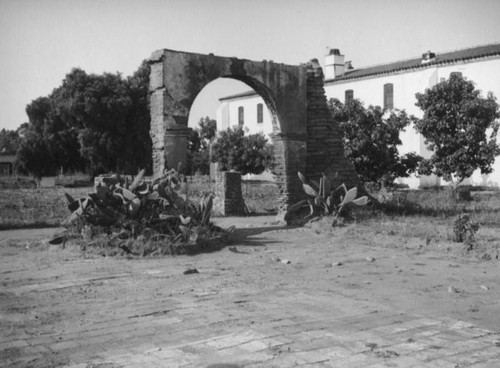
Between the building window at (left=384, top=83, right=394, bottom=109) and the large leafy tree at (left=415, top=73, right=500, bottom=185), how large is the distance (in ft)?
46.9

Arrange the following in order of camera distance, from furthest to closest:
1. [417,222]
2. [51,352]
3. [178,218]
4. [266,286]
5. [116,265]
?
[417,222]
[178,218]
[116,265]
[266,286]
[51,352]

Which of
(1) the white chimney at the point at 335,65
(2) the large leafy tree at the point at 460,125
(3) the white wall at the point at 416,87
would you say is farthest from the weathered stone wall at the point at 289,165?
(1) the white chimney at the point at 335,65

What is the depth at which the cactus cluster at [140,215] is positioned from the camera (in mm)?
9344

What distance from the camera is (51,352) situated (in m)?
4.12

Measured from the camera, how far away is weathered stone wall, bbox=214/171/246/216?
55.2 ft

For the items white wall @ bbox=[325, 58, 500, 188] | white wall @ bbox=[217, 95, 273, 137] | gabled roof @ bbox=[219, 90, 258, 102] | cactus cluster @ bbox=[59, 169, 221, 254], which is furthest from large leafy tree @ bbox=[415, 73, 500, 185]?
gabled roof @ bbox=[219, 90, 258, 102]

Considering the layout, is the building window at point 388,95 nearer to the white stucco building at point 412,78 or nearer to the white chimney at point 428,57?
the white stucco building at point 412,78

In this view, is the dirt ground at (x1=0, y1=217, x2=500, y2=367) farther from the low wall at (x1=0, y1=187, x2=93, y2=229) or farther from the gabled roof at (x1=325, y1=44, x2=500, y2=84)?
the gabled roof at (x1=325, y1=44, x2=500, y2=84)

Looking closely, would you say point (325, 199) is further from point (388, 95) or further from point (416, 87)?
point (388, 95)

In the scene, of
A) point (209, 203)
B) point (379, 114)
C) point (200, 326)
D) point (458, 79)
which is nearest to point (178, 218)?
point (209, 203)

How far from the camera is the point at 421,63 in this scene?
1373 inches

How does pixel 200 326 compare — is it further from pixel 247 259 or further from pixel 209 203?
pixel 209 203

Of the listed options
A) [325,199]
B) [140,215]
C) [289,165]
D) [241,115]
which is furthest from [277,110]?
[241,115]

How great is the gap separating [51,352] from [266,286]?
2796 millimetres
